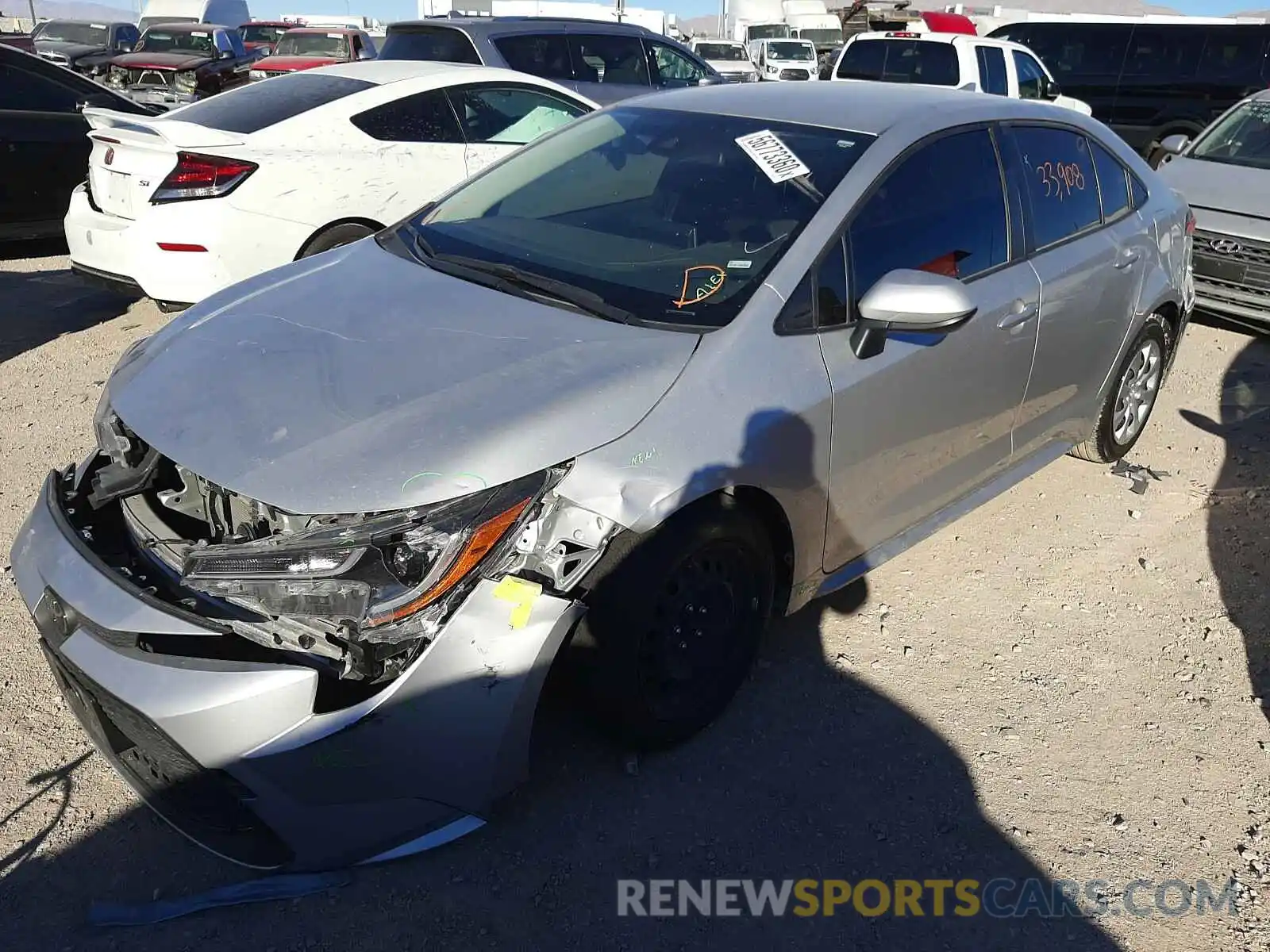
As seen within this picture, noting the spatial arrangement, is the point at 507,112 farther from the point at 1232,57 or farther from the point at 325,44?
the point at 325,44

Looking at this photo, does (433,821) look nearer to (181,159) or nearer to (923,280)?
(923,280)

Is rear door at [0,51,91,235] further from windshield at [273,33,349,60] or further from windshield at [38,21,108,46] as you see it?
windshield at [38,21,108,46]

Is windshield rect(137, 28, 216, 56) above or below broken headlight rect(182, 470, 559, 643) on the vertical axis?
above

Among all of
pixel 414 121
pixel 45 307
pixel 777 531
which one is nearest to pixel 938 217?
pixel 777 531

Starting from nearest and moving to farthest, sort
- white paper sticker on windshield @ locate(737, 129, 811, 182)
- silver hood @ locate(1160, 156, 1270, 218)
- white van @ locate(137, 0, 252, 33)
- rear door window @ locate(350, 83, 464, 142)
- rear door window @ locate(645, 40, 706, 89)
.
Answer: white paper sticker on windshield @ locate(737, 129, 811, 182) < rear door window @ locate(350, 83, 464, 142) < silver hood @ locate(1160, 156, 1270, 218) < rear door window @ locate(645, 40, 706, 89) < white van @ locate(137, 0, 252, 33)

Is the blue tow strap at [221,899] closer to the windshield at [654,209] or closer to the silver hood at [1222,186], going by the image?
the windshield at [654,209]

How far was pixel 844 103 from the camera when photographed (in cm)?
346

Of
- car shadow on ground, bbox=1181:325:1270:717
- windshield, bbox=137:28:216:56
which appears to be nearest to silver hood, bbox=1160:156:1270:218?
car shadow on ground, bbox=1181:325:1270:717

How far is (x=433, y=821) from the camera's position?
2.35 metres

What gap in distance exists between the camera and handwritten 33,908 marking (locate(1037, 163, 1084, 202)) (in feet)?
12.6

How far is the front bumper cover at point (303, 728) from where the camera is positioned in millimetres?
2145

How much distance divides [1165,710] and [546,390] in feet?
7.49

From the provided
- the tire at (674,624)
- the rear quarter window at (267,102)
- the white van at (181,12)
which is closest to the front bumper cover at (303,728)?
the tire at (674,624)

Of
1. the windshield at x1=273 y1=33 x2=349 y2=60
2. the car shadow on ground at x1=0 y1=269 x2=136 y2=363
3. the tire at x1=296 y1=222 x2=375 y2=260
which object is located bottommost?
the car shadow on ground at x1=0 y1=269 x2=136 y2=363
